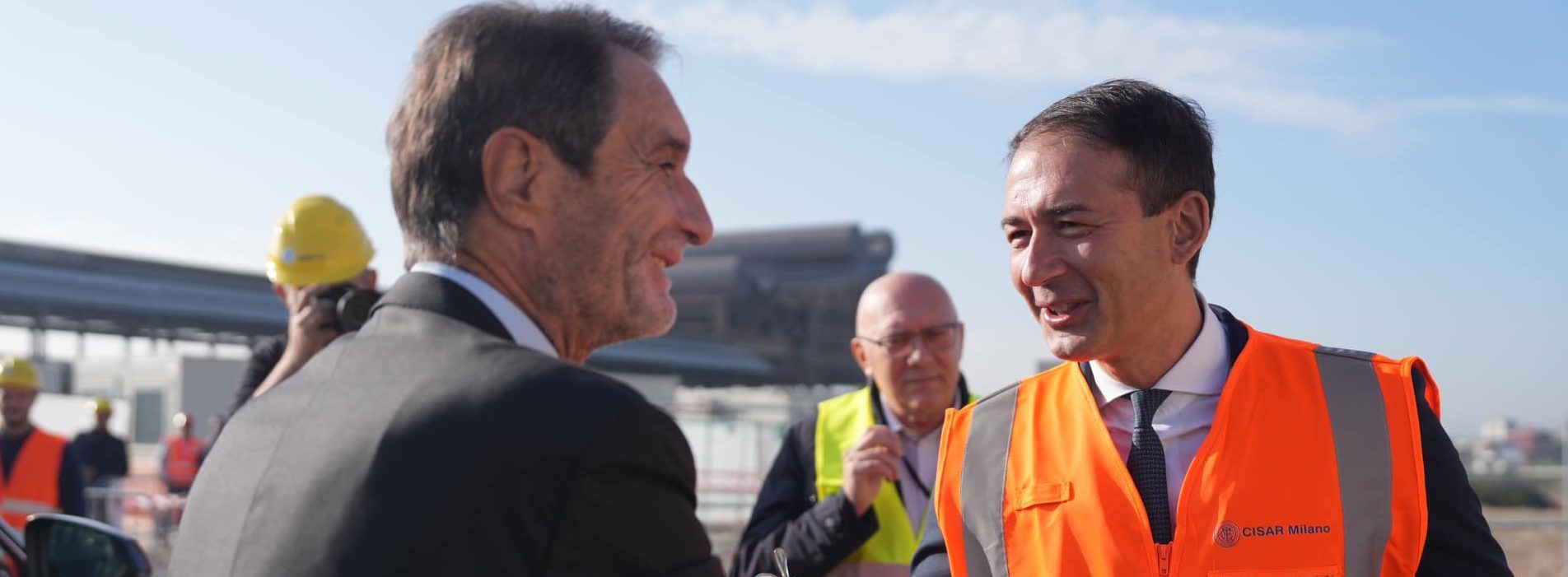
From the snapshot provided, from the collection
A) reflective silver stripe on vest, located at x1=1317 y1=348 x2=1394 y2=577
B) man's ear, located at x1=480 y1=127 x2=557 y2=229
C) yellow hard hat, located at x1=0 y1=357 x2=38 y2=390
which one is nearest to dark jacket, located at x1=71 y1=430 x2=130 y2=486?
yellow hard hat, located at x1=0 y1=357 x2=38 y2=390

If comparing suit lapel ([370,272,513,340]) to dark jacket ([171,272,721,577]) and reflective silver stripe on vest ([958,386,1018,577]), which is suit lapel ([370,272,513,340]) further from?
reflective silver stripe on vest ([958,386,1018,577])

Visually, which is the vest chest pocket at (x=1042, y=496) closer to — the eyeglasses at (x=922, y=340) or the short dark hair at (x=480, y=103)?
the short dark hair at (x=480, y=103)

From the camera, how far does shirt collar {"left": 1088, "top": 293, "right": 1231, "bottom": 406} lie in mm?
2744

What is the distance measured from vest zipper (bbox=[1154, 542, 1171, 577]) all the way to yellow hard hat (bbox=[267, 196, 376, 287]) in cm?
288

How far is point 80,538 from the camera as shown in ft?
9.55

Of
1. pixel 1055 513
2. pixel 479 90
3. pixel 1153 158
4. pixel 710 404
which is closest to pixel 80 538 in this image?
pixel 479 90

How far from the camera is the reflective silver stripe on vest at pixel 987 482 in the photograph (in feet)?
8.83

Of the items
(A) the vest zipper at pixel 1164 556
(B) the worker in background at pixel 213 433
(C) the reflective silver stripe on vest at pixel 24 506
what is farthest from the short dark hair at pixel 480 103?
(C) the reflective silver stripe on vest at pixel 24 506

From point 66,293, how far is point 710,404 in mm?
10930

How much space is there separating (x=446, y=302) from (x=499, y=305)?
7cm

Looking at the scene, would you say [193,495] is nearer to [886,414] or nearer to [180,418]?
[886,414]

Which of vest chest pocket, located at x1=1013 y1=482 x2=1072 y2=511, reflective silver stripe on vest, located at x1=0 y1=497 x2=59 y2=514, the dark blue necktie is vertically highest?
the dark blue necktie

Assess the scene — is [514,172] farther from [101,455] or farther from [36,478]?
[101,455]

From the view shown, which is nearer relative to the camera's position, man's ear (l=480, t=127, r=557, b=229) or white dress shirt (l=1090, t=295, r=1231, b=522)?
A: man's ear (l=480, t=127, r=557, b=229)
